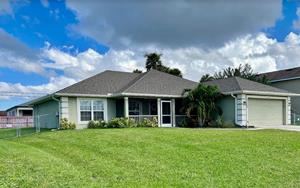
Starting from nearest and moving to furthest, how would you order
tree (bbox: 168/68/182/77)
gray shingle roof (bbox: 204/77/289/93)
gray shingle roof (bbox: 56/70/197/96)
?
1. gray shingle roof (bbox: 56/70/197/96)
2. gray shingle roof (bbox: 204/77/289/93)
3. tree (bbox: 168/68/182/77)

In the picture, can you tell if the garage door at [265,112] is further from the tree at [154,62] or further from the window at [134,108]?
the tree at [154,62]

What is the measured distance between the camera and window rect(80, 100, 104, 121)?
22337 mm

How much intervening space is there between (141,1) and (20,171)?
29.9 feet

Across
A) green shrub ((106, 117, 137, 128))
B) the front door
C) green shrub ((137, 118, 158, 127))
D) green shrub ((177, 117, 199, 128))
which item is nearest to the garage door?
green shrub ((177, 117, 199, 128))

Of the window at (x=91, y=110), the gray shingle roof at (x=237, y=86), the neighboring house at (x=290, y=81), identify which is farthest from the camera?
the neighboring house at (x=290, y=81)

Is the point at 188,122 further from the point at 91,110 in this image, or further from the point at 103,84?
the point at 91,110

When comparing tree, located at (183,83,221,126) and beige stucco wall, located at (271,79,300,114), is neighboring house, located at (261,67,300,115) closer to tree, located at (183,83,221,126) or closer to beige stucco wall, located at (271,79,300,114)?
beige stucco wall, located at (271,79,300,114)

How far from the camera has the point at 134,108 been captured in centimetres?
2458

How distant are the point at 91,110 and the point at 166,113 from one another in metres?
5.80

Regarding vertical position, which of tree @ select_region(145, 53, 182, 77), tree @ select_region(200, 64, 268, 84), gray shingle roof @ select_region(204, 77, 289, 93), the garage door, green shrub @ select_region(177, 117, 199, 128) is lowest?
green shrub @ select_region(177, 117, 199, 128)

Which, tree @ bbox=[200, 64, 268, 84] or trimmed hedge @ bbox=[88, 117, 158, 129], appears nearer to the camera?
trimmed hedge @ bbox=[88, 117, 158, 129]

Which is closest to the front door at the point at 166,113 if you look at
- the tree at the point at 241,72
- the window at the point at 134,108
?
the window at the point at 134,108

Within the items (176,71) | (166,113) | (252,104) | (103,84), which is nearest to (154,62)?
(176,71)

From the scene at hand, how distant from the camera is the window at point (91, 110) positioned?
73.3 feet
